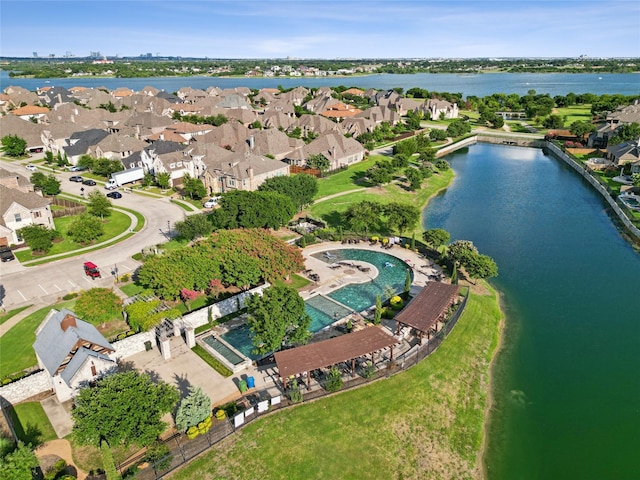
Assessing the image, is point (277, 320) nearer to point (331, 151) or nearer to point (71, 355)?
point (71, 355)

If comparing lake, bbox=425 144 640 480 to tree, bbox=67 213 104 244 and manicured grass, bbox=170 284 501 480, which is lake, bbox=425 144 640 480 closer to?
manicured grass, bbox=170 284 501 480

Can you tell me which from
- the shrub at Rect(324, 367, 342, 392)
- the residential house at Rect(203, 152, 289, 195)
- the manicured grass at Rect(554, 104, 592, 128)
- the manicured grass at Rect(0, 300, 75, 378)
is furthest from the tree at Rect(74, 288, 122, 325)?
the manicured grass at Rect(554, 104, 592, 128)

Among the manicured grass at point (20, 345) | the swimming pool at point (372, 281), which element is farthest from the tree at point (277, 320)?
the manicured grass at point (20, 345)

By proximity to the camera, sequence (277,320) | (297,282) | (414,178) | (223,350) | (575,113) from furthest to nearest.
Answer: (575,113)
(414,178)
(297,282)
(223,350)
(277,320)

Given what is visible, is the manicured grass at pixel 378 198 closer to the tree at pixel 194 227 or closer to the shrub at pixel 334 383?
the tree at pixel 194 227

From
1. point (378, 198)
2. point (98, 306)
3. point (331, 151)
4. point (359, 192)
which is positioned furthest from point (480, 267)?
point (331, 151)
